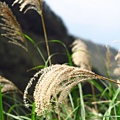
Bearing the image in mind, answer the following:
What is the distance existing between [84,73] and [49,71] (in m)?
0.12

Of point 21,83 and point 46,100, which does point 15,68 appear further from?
point 46,100

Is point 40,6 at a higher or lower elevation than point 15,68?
lower

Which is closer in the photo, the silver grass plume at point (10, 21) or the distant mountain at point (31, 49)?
the silver grass plume at point (10, 21)

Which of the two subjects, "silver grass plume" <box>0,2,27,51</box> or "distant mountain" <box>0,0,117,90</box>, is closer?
"silver grass plume" <box>0,2,27,51</box>

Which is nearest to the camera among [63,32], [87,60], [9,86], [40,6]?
[40,6]

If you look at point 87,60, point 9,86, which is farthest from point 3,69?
point 9,86

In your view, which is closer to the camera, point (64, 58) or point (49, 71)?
point (49, 71)

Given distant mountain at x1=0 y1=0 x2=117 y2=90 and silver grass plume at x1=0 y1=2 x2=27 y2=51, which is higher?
distant mountain at x1=0 y1=0 x2=117 y2=90

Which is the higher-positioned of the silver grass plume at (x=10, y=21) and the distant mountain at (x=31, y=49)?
the distant mountain at (x=31, y=49)

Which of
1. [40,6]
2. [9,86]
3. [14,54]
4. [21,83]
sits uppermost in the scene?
[14,54]

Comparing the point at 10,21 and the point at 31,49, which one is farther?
the point at 31,49

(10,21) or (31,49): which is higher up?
(31,49)

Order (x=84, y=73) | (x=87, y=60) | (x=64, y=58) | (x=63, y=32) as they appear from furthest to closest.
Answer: (x=63, y=32), (x=64, y=58), (x=87, y=60), (x=84, y=73)

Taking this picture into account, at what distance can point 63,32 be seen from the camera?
2239 centimetres
